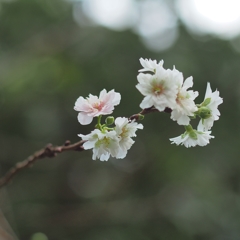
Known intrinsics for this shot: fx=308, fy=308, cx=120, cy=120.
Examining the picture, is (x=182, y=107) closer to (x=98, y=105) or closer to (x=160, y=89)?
(x=160, y=89)

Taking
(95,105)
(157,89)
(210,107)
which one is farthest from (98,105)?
(210,107)

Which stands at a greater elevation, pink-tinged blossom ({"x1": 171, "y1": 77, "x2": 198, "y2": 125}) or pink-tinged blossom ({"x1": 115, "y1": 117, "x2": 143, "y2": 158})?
pink-tinged blossom ({"x1": 171, "y1": 77, "x2": 198, "y2": 125})

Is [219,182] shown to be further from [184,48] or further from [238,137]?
[184,48]

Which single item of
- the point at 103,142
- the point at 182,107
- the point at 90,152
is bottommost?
the point at 103,142

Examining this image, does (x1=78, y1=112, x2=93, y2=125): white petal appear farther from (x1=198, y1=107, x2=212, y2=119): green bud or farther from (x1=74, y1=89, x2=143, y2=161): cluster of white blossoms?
(x1=198, y1=107, x2=212, y2=119): green bud

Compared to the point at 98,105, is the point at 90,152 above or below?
above

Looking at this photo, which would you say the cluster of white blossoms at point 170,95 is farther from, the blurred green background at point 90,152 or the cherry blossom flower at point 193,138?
the blurred green background at point 90,152

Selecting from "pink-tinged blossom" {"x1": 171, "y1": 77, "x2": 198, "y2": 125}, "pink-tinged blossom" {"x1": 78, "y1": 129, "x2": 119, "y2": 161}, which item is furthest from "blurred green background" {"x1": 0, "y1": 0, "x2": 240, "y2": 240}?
"pink-tinged blossom" {"x1": 171, "y1": 77, "x2": 198, "y2": 125}
